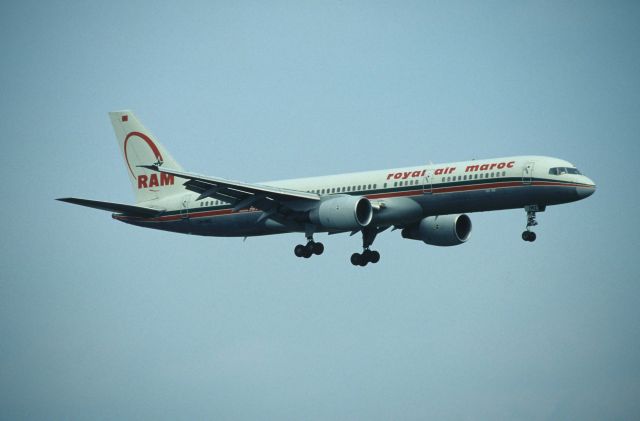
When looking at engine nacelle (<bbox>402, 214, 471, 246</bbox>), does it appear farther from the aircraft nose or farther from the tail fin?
the tail fin

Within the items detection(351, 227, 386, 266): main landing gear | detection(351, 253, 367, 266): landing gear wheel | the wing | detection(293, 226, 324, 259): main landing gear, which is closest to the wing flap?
the wing

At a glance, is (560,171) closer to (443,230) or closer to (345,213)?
(443,230)

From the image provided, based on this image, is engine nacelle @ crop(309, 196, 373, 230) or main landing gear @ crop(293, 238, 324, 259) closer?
engine nacelle @ crop(309, 196, 373, 230)

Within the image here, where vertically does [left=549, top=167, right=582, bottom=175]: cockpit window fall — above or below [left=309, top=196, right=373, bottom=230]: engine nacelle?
above

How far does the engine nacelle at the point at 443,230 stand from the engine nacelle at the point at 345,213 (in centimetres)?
623

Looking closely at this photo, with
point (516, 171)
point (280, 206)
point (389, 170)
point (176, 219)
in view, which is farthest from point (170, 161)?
point (516, 171)

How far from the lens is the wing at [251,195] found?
61.8m

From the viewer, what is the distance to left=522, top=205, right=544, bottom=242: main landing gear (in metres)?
60.0

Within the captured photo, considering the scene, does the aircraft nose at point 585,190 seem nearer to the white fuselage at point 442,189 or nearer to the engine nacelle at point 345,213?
the white fuselage at point 442,189

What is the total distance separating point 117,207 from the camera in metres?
68.3

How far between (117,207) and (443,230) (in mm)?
20238

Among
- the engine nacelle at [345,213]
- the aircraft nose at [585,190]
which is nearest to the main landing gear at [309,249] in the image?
the engine nacelle at [345,213]

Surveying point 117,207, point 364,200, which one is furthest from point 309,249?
point 117,207

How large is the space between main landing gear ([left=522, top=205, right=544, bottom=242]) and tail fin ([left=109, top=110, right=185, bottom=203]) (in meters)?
24.5
